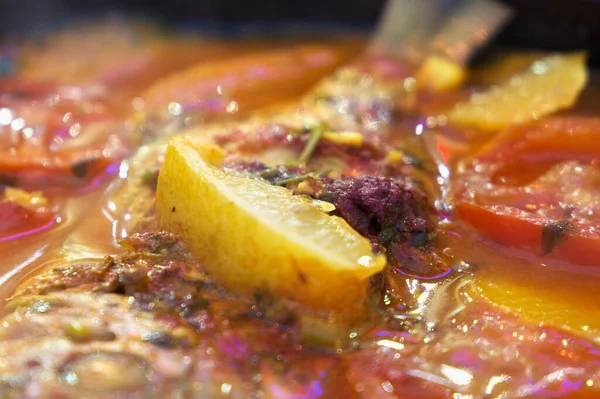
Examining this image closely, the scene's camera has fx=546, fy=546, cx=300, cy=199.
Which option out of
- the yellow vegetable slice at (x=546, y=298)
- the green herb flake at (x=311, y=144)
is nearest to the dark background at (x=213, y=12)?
the green herb flake at (x=311, y=144)

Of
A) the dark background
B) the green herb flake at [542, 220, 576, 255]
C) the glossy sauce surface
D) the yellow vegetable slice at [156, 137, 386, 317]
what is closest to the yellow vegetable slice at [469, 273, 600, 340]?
A: the glossy sauce surface

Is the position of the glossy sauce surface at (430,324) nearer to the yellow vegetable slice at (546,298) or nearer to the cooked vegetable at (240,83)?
the yellow vegetable slice at (546,298)

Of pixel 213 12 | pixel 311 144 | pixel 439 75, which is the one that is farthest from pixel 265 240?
pixel 213 12

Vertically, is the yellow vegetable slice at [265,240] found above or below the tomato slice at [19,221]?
above

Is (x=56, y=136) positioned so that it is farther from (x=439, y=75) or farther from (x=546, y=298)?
(x=546, y=298)

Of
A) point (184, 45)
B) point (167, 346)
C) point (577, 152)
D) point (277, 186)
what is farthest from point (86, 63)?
point (577, 152)
